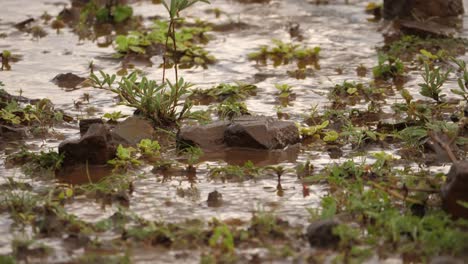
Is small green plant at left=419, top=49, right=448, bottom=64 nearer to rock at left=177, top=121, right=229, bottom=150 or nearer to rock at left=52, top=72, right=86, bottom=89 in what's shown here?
rock at left=177, top=121, right=229, bottom=150

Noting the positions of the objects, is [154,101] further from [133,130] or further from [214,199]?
[214,199]

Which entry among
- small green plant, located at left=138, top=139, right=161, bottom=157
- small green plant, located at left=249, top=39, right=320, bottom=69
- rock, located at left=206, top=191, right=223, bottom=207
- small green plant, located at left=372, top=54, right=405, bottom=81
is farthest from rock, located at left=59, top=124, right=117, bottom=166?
small green plant, located at left=249, top=39, right=320, bottom=69

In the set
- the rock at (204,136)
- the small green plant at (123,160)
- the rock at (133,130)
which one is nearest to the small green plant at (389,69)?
the rock at (204,136)

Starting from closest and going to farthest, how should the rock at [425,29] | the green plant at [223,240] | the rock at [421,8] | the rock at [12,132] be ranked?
the green plant at [223,240] < the rock at [12,132] < the rock at [425,29] < the rock at [421,8]

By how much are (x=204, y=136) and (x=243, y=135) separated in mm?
232

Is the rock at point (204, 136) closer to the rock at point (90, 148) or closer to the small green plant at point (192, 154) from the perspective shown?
the small green plant at point (192, 154)

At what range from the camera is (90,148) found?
5.39 m

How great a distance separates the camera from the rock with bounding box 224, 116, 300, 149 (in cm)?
567

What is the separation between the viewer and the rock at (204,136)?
5.68 meters

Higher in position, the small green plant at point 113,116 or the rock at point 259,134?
the rock at point 259,134

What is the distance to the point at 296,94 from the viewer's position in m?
6.97

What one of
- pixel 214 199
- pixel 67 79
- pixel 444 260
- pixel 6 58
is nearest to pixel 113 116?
pixel 67 79

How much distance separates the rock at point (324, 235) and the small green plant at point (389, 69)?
323cm

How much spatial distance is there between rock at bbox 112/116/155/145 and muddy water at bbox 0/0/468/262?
1.25 feet
